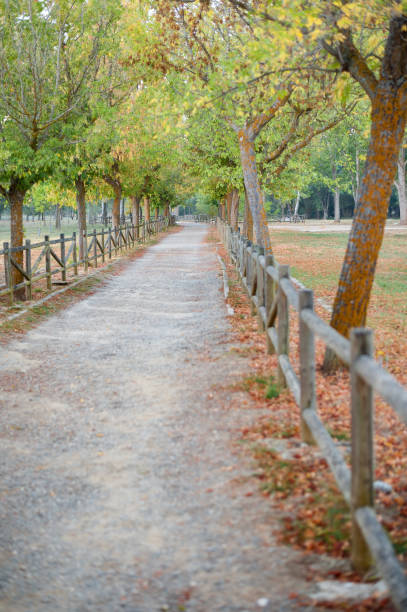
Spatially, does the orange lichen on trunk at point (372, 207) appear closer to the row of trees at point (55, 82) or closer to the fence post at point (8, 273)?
the fence post at point (8, 273)

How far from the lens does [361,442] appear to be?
3.45m

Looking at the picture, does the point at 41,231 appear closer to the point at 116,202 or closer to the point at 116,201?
the point at 116,202

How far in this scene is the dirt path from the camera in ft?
12.4

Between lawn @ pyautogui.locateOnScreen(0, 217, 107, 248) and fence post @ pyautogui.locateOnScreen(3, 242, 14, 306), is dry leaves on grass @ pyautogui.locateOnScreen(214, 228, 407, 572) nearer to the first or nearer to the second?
fence post @ pyautogui.locateOnScreen(3, 242, 14, 306)

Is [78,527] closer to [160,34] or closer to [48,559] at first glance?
[48,559]

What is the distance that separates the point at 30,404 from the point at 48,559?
3624 millimetres

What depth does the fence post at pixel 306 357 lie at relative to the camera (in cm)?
536

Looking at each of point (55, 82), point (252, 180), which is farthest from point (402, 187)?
point (55, 82)

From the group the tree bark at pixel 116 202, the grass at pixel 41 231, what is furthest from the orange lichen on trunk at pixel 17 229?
the grass at pixel 41 231

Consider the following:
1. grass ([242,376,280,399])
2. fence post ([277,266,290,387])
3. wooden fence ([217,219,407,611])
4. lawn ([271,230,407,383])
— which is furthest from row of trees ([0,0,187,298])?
wooden fence ([217,219,407,611])

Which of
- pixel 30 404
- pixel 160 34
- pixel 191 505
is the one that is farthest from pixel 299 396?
pixel 160 34

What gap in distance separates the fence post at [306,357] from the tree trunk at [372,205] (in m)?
2.47

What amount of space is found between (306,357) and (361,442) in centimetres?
199

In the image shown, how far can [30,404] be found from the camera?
7645mm
